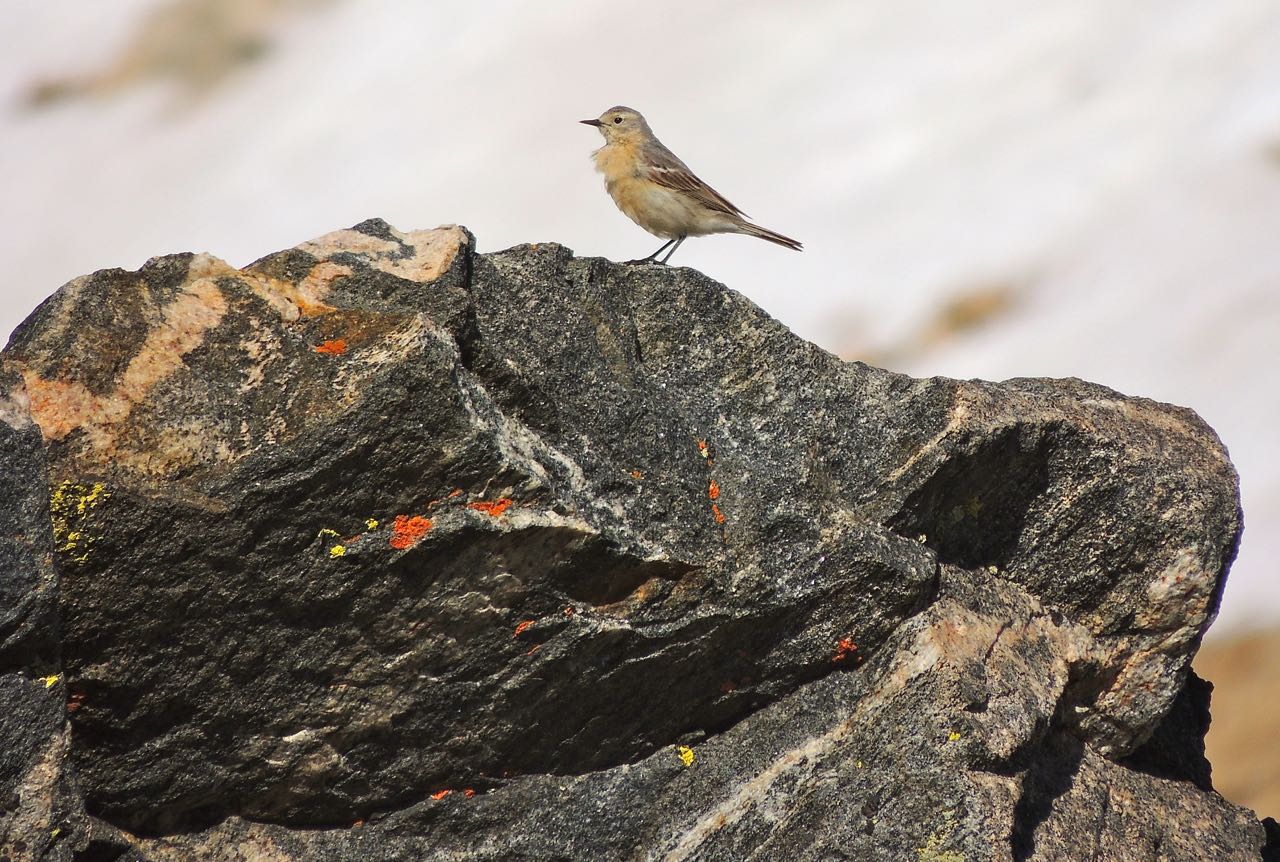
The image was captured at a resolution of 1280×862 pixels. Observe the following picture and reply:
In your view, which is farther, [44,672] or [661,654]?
[661,654]

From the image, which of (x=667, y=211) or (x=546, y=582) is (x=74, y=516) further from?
(x=667, y=211)

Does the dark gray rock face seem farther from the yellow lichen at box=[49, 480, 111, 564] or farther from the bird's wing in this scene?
the bird's wing

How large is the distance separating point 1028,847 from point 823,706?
1.10 metres

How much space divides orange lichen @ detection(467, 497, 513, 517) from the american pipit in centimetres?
630

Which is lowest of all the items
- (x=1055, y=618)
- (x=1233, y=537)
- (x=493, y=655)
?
(x=493, y=655)

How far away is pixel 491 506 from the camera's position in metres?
5.70

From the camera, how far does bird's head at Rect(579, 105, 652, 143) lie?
12773 millimetres

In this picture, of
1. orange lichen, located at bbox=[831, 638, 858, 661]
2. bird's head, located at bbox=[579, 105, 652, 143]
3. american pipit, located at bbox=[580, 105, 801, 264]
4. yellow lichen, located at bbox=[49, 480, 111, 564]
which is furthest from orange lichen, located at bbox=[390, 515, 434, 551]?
bird's head, located at bbox=[579, 105, 652, 143]

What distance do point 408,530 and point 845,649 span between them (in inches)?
85.4

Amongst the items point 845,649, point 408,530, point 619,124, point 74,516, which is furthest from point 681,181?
point 74,516

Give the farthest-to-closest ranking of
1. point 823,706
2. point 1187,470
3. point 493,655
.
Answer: point 1187,470 → point 823,706 → point 493,655

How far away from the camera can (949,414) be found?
22.0 ft

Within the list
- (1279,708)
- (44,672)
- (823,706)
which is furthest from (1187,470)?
(1279,708)

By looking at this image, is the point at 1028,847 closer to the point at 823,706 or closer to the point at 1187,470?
the point at 823,706
